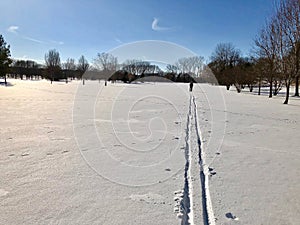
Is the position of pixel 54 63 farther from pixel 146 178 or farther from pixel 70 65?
pixel 146 178

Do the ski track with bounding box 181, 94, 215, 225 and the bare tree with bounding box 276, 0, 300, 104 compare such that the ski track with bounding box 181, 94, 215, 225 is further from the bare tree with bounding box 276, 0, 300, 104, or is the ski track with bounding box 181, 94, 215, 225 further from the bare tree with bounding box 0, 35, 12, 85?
the bare tree with bounding box 0, 35, 12, 85

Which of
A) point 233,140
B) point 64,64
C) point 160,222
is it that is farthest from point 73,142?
point 64,64

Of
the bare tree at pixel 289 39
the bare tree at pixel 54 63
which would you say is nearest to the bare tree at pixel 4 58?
the bare tree at pixel 54 63

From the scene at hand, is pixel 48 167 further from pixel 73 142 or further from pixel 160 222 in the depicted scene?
pixel 160 222

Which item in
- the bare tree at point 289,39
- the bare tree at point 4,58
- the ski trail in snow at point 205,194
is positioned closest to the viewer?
the ski trail in snow at point 205,194

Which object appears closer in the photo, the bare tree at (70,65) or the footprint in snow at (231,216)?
the footprint in snow at (231,216)

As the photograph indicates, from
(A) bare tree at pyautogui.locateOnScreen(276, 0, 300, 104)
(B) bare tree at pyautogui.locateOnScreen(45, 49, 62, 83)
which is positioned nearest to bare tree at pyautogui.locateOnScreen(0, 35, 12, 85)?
(B) bare tree at pyautogui.locateOnScreen(45, 49, 62, 83)

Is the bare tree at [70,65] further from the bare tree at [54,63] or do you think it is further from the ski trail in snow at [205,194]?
the ski trail in snow at [205,194]

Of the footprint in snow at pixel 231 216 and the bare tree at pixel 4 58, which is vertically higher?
the bare tree at pixel 4 58

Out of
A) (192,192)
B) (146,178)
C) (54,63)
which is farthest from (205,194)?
(54,63)

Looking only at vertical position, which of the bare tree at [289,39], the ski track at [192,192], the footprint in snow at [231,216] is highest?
the bare tree at [289,39]

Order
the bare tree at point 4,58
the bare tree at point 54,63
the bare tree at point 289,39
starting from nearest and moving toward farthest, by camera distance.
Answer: the bare tree at point 289,39
the bare tree at point 4,58
the bare tree at point 54,63

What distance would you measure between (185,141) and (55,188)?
3552mm

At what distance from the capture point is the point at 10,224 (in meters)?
2.35
